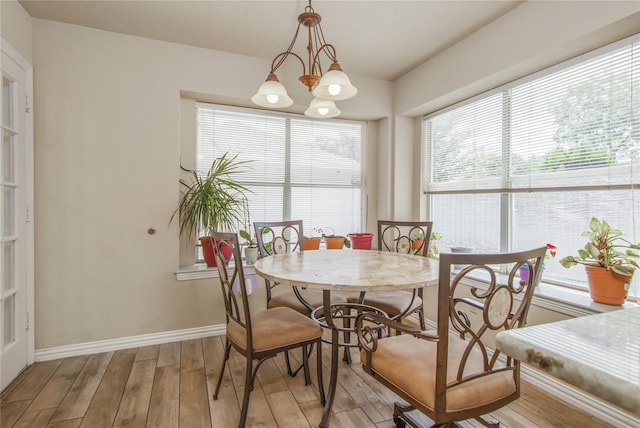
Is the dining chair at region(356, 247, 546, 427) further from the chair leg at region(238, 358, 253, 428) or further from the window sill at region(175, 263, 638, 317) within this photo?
the window sill at region(175, 263, 638, 317)

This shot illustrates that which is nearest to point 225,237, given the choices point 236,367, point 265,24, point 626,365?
point 236,367

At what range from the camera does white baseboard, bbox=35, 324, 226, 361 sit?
241 cm

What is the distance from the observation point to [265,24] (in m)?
2.44

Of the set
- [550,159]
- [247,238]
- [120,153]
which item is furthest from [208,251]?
[550,159]

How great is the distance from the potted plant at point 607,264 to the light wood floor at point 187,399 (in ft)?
2.27

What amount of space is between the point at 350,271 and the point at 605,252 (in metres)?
1.45

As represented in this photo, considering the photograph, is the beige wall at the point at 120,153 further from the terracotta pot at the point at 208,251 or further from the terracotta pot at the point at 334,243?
the terracotta pot at the point at 334,243

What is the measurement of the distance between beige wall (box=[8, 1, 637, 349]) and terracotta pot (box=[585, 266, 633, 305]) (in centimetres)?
142

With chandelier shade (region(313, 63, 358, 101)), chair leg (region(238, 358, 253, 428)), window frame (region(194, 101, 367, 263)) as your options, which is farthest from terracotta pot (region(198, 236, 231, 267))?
chandelier shade (region(313, 63, 358, 101))

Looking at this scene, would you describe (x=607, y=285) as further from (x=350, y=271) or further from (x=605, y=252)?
(x=350, y=271)

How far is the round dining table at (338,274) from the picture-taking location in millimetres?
1469

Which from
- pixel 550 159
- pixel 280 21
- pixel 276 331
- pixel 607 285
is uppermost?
pixel 280 21

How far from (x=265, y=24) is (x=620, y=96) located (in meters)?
2.39

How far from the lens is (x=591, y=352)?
53 centimetres
